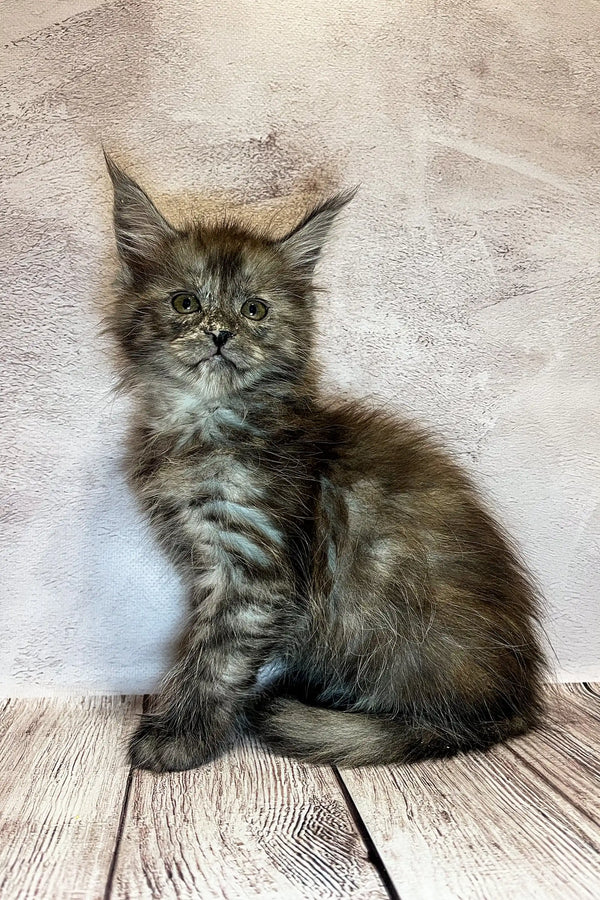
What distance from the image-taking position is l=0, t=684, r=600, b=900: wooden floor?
936 mm

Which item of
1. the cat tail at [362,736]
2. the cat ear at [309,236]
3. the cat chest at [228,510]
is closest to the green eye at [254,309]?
the cat ear at [309,236]

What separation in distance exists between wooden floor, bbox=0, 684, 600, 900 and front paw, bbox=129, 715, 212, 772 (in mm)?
22

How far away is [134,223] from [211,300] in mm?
247

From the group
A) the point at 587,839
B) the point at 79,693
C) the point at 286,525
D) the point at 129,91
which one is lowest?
the point at 79,693

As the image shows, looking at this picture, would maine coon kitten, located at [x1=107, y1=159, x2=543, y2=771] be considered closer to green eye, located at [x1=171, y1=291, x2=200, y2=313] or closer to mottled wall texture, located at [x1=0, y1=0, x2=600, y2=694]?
green eye, located at [x1=171, y1=291, x2=200, y2=313]

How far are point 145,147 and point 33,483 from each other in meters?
0.76

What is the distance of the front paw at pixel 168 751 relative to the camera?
1.27 m

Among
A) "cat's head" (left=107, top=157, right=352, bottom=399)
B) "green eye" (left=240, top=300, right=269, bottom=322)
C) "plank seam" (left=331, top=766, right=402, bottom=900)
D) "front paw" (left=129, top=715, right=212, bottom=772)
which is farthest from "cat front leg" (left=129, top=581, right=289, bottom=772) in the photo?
"green eye" (left=240, top=300, right=269, bottom=322)

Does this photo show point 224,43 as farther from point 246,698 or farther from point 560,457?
point 246,698

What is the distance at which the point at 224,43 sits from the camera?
159cm

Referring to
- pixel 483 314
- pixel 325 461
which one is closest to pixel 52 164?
pixel 325 461

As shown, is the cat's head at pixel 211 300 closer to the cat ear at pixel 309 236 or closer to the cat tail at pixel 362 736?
the cat ear at pixel 309 236

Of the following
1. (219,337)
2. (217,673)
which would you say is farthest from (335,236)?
(217,673)

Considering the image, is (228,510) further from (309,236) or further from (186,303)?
(309,236)
